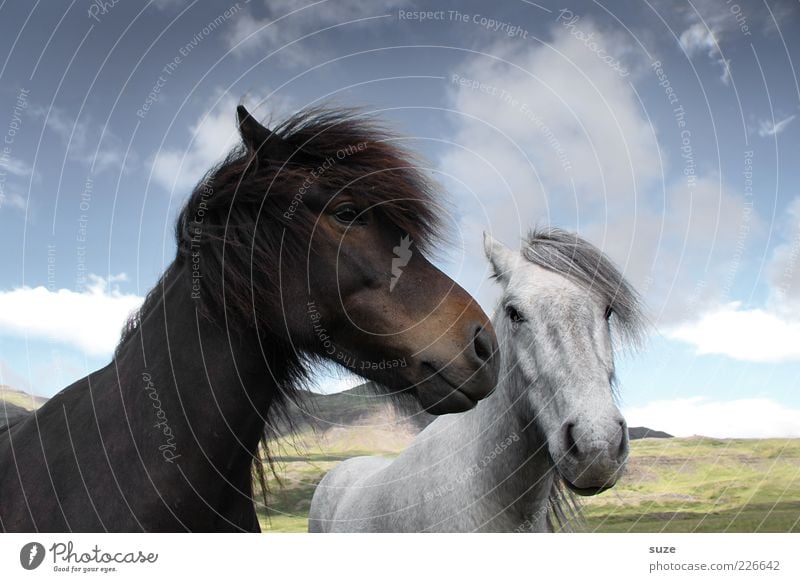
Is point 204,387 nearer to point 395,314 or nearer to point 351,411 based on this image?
point 395,314

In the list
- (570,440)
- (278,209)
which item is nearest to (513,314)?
(570,440)

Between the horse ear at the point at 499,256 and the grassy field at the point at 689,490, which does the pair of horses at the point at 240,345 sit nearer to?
the horse ear at the point at 499,256

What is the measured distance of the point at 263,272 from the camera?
173 cm

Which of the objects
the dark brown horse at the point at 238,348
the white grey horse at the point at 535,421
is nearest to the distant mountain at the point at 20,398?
the dark brown horse at the point at 238,348

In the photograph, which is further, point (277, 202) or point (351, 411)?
point (351, 411)

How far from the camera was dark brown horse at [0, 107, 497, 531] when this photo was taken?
1655 millimetres

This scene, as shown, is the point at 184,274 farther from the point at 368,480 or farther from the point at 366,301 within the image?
the point at 368,480

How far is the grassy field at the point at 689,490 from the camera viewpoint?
3.15m

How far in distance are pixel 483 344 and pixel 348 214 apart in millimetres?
549

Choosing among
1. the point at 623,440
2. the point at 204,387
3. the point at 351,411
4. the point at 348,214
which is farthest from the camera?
the point at 351,411

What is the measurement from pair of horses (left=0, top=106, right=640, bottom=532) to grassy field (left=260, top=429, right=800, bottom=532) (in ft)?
4.18

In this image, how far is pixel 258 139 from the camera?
1869 millimetres
